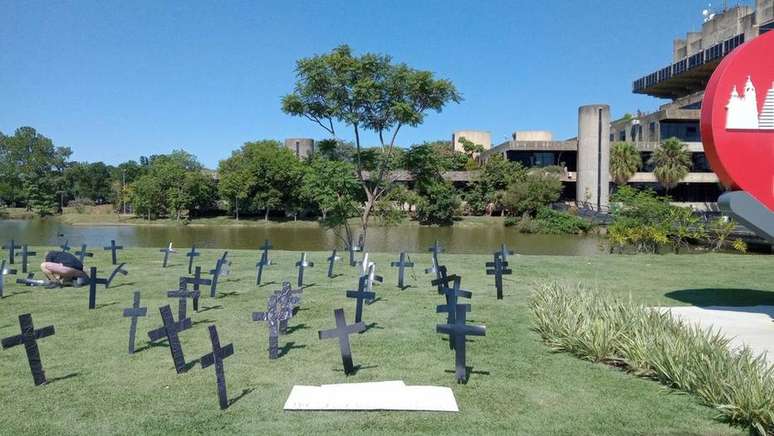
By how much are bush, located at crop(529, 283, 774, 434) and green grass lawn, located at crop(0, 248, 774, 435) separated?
0.68 feet

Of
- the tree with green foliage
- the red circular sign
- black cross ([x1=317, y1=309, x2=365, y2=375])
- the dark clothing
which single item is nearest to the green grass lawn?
black cross ([x1=317, y1=309, x2=365, y2=375])

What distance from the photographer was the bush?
564 cm

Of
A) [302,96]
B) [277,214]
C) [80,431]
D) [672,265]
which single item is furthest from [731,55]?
[277,214]

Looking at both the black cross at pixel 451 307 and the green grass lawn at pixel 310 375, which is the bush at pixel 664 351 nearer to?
the green grass lawn at pixel 310 375

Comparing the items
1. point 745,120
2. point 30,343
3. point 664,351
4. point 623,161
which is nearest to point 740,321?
point 745,120

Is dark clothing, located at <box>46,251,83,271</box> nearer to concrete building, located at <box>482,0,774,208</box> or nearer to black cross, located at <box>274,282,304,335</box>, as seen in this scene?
black cross, located at <box>274,282,304,335</box>

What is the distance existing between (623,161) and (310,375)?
2359 inches

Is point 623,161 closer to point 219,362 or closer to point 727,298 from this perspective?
point 727,298

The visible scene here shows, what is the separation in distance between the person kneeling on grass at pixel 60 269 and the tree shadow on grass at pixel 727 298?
14229 millimetres

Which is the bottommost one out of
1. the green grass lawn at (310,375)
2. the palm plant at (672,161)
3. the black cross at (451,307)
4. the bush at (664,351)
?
the green grass lawn at (310,375)

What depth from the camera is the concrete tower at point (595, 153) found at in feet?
196

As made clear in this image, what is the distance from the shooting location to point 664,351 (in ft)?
23.1

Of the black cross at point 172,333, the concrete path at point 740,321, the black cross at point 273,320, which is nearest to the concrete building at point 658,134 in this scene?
the concrete path at point 740,321

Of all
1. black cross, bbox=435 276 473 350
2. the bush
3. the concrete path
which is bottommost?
the concrete path
